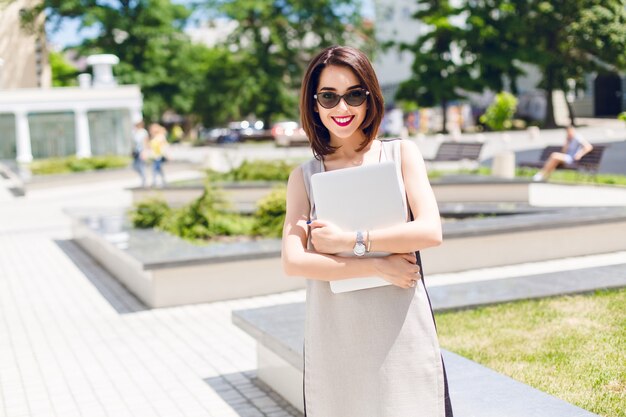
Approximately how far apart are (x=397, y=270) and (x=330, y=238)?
0.24 m

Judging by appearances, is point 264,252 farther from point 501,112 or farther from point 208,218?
point 501,112

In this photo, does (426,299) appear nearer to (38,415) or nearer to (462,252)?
(38,415)

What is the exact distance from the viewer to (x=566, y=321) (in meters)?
5.95

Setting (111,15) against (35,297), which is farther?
(111,15)

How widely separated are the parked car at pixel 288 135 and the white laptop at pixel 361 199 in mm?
36415

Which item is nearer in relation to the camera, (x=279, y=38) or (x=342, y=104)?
(x=342, y=104)

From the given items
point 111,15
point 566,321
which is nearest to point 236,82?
point 111,15

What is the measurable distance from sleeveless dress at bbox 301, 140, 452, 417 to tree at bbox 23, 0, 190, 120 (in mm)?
50560

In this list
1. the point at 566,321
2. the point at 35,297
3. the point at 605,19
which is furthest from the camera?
the point at 605,19

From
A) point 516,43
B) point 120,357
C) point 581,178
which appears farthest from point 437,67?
point 120,357

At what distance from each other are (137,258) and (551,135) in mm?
35052

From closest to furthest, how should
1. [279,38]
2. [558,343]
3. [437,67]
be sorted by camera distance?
[558,343] → [437,67] → [279,38]

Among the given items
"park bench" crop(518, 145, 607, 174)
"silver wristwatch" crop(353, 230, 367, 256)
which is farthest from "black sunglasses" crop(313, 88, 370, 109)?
"park bench" crop(518, 145, 607, 174)

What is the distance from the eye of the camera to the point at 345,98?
2.75 meters
